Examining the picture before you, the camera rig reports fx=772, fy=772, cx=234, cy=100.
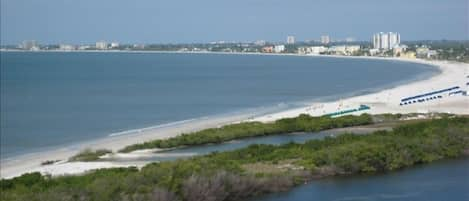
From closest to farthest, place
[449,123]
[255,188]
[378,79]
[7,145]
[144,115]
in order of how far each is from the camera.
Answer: [255,188] < [449,123] < [7,145] < [144,115] < [378,79]

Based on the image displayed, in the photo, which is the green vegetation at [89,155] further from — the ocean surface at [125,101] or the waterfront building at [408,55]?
the waterfront building at [408,55]

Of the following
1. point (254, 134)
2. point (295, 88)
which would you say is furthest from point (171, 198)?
point (295, 88)

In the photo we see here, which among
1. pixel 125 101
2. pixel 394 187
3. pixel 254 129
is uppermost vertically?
pixel 254 129

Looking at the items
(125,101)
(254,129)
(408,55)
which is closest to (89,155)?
(254,129)

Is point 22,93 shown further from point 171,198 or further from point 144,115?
point 171,198

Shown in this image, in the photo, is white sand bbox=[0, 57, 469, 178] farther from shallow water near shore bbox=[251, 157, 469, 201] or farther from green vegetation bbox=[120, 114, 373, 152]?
shallow water near shore bbox=[251, 157, 469, 201]

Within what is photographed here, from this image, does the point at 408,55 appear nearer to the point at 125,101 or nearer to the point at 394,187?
the point at 125,101
